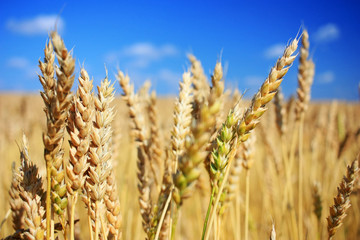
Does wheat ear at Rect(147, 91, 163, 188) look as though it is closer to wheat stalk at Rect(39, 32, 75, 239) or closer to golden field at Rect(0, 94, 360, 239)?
golden field at Rect(0, 94, 360, 239)

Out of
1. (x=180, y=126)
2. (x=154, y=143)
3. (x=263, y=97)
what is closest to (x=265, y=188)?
(x=154, y=143)

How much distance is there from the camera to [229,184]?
121 cm

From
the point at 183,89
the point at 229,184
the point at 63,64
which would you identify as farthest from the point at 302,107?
the point at 63,64

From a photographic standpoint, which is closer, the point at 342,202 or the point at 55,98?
the point at 55,98

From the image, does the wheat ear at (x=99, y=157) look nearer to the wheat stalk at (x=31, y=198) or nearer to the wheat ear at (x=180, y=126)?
the wheat stalk at (x=31, y=198)

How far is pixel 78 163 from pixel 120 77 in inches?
26.8

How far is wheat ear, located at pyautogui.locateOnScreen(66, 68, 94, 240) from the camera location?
0.70m

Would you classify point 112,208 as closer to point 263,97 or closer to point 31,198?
point 31,198

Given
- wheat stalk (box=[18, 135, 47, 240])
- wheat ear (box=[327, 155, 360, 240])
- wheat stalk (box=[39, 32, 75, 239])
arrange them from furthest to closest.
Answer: wheat ear (box=[327, 155, 360, 240]) → wheat stalk (box=[18, 135, 47, 240]) → wheat stalk (box=[39, 32, 75, 239])

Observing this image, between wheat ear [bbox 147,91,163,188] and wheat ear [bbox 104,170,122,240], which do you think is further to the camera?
wheat ear [bbox 147,91,163,188]

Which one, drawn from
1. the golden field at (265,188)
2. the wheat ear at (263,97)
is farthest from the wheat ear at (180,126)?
the golden field at (265,188)

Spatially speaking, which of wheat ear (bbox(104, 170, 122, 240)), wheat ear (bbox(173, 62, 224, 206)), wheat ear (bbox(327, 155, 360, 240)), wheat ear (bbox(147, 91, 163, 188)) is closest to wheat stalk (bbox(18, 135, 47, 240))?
wheat ear (bbox(104, 170, 122, 240))

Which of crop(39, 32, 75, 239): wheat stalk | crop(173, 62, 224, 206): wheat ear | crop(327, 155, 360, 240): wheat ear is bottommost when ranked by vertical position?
crop(327, 155, 360, 240): wheat ear

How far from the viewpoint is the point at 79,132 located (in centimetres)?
71
